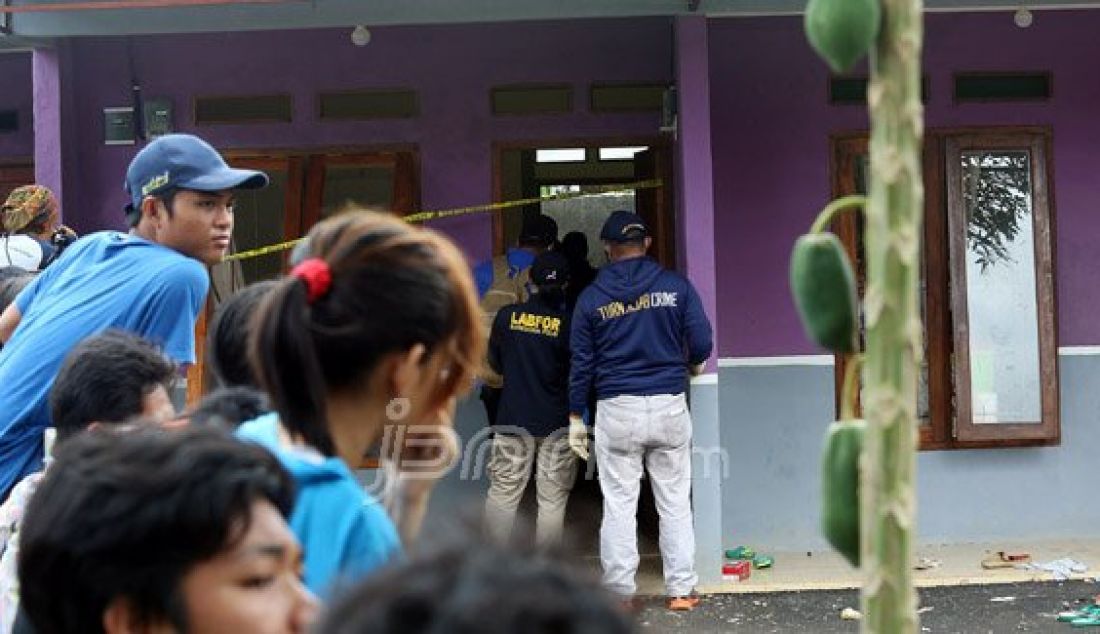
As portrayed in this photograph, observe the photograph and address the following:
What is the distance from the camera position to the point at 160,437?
6.56ft

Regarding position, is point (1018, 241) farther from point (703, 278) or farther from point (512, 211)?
point (512, 211)

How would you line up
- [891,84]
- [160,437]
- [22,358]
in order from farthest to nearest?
[22,358] → [160,437] → [891,84]

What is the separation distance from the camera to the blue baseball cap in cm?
387

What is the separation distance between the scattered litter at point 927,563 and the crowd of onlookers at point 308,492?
6365mm

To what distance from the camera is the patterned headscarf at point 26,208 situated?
21.0 ft

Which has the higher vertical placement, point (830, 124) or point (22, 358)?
point (830, 124)

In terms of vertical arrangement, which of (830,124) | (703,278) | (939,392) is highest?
(830,124)

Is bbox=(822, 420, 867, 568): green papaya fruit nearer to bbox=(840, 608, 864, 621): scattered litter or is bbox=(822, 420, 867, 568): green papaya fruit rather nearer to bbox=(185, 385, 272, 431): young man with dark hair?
bbox=(185, 385, 272, 431): young man with dark hair

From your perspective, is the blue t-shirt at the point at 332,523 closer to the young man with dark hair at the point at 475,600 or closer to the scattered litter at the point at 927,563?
the young man with dark hair at the point at 475,600

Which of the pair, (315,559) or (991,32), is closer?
(315,559)

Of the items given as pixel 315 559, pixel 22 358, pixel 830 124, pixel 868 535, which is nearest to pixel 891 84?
pixel 868 535

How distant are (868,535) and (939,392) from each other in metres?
8.13

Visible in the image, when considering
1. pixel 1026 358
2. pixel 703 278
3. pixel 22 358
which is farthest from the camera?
pixel 1026 358

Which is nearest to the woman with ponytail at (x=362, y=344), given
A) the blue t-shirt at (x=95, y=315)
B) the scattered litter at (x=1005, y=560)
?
Answer: the blue t-shirt at (x=95, y=315)
